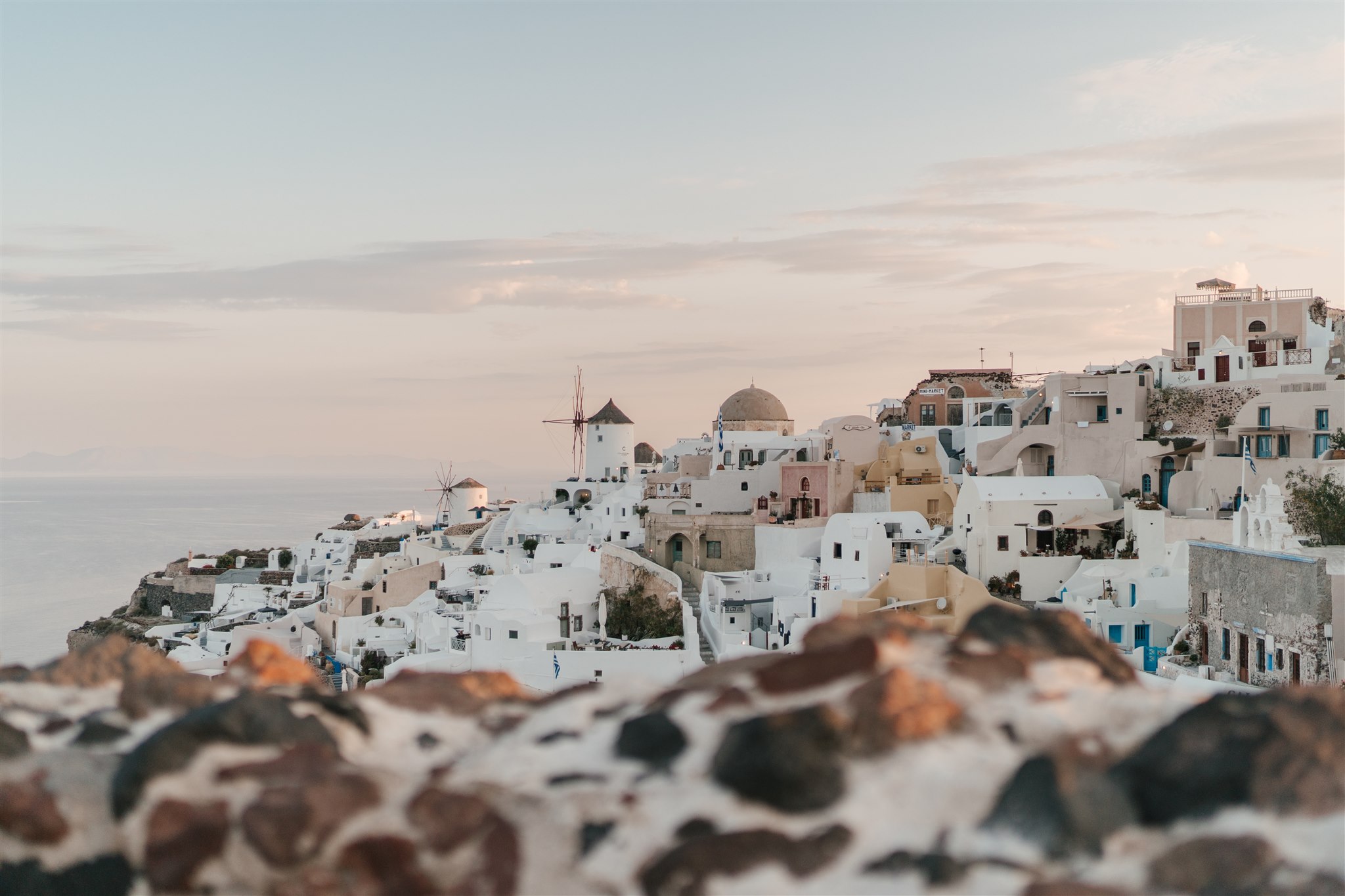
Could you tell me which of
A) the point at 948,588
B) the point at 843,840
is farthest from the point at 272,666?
the point at 948,588

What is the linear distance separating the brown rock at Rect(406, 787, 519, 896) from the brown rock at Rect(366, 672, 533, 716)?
515 millimetres

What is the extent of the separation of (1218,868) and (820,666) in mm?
982

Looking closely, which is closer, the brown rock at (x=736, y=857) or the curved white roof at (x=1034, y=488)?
the brown rock at (x=736, y=857)

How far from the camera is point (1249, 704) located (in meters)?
2.68

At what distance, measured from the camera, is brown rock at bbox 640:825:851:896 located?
253 cm

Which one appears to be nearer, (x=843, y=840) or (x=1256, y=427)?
(x=843, y=840)

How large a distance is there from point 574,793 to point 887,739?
0.75 meters

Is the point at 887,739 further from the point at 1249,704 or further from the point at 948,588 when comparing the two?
the point at 948,588

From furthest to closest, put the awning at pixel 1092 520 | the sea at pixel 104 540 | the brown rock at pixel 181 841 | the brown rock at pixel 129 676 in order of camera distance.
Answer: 1. the sea at pixel 104 540
2. the awning at pixel 1092 520
3. the brown rock at pixel 129 676
4. the brown rock at pixel 181 841

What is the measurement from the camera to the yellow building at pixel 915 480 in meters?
31.7

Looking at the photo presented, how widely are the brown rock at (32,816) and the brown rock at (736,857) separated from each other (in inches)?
59.2

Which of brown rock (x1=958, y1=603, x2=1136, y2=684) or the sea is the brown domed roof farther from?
brown rock (x1=958, y1=603, x2=1136, y2=684)

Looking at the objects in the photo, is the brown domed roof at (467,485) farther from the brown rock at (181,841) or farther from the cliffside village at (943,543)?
the brown rock at (181,841)

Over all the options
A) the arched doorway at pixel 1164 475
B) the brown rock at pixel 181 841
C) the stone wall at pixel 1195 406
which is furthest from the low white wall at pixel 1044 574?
the brown rock at pixel 181 841
